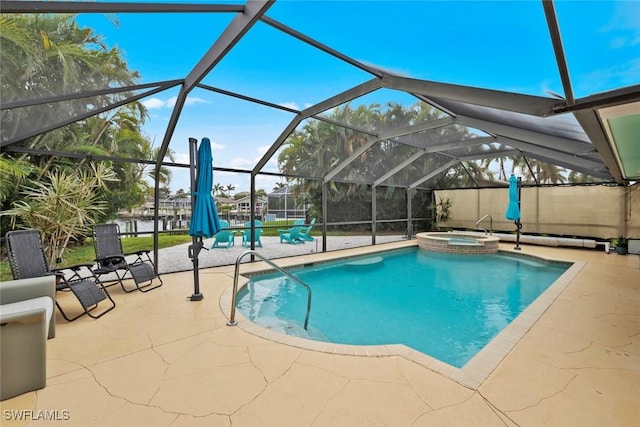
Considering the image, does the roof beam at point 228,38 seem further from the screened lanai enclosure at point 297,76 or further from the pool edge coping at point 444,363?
the pool edge coping at point 444,363

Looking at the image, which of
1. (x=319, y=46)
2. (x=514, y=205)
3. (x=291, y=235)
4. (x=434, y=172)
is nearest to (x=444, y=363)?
(x=319, y=46)

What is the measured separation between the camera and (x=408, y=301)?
214 inches

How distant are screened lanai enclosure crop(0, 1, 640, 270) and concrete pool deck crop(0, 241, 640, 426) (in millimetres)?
2456

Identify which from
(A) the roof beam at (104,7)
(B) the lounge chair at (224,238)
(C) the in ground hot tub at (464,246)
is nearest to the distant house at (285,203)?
(B) the lounge chair at (224,238)

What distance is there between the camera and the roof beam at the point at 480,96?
3.16 meters

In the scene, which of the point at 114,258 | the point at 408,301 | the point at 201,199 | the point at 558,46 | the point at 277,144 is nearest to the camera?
the point at 558,46

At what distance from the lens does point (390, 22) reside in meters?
3.11

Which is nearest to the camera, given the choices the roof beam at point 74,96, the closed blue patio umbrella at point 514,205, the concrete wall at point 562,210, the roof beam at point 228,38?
the roof beam at point 228,38

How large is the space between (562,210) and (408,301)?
998cm

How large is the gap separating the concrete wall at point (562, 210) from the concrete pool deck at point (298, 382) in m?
8.79

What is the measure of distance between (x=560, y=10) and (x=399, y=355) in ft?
10.4

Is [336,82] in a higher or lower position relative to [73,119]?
higher

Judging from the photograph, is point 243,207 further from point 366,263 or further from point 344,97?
point 344,97

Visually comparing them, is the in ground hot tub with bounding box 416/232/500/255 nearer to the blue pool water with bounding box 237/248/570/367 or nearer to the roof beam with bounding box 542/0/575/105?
the blue pool water with bounding box 237/248/570/367
